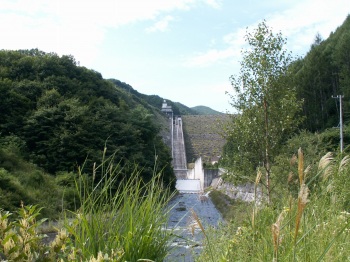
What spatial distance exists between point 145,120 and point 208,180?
18.0m

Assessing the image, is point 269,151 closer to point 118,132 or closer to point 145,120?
point 118,132

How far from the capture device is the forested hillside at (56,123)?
22078 mm

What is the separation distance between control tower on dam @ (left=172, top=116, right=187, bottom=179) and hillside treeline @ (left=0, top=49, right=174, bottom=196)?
93.7 feet

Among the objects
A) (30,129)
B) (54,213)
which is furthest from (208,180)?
(54,213)

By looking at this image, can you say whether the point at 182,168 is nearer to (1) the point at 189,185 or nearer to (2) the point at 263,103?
(1) the point at 189,185

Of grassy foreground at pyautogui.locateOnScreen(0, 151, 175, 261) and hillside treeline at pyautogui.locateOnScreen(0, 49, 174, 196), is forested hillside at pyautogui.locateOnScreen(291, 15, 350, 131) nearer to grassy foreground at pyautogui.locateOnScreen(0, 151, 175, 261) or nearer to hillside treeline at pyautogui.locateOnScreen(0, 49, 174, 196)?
hillside treeline at pyautogui.locateOnScreen(0, 49, 174, 196)

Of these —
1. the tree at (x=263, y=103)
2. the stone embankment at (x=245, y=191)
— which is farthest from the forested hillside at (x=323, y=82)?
the tree at (x=263, y=103)

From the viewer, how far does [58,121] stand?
23297 millimetres

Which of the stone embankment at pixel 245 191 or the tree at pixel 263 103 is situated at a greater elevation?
the tree at pixel 263 103

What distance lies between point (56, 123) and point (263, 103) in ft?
49.6

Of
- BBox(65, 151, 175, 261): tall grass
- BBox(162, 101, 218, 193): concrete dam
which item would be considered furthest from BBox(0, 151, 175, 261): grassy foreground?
BBox(162, 101, 218, 193): concrete dam

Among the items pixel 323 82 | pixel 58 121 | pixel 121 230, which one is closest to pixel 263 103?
pixel 121 230

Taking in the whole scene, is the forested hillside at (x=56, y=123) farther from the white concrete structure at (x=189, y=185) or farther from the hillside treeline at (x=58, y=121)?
the white concrete structure at (x=189, y=185)

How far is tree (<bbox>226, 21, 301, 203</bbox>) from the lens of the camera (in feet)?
34.8
